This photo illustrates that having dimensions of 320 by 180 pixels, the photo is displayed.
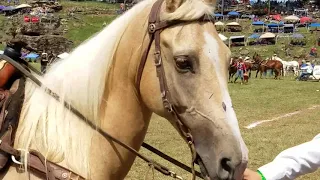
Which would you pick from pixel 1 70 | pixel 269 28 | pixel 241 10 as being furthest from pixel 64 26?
pixel 1 70

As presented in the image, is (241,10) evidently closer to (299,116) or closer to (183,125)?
(299,116)

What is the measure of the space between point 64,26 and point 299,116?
43.7 metres

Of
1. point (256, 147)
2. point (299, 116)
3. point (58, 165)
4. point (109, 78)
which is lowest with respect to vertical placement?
point (299, 116)

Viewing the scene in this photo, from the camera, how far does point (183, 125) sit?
99.7 inches

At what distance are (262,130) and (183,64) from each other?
359 inches

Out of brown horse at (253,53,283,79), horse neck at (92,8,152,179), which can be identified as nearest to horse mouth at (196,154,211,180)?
horse neck at (92,8,152,179)

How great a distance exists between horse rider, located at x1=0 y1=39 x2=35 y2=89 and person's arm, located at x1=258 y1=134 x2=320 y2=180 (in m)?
1.69

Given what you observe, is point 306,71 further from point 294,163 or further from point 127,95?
point 127,95

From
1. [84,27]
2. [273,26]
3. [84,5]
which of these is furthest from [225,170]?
[84,5]

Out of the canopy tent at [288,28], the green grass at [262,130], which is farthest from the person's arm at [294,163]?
the canopy tent at [288,28]

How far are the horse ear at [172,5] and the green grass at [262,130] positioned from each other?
4.86 metres

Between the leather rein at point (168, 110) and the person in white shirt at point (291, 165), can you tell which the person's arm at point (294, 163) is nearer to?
the person in white shirt at point (291, 165)

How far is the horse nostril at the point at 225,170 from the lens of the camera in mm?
2324

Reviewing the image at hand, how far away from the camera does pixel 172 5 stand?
252 cm
